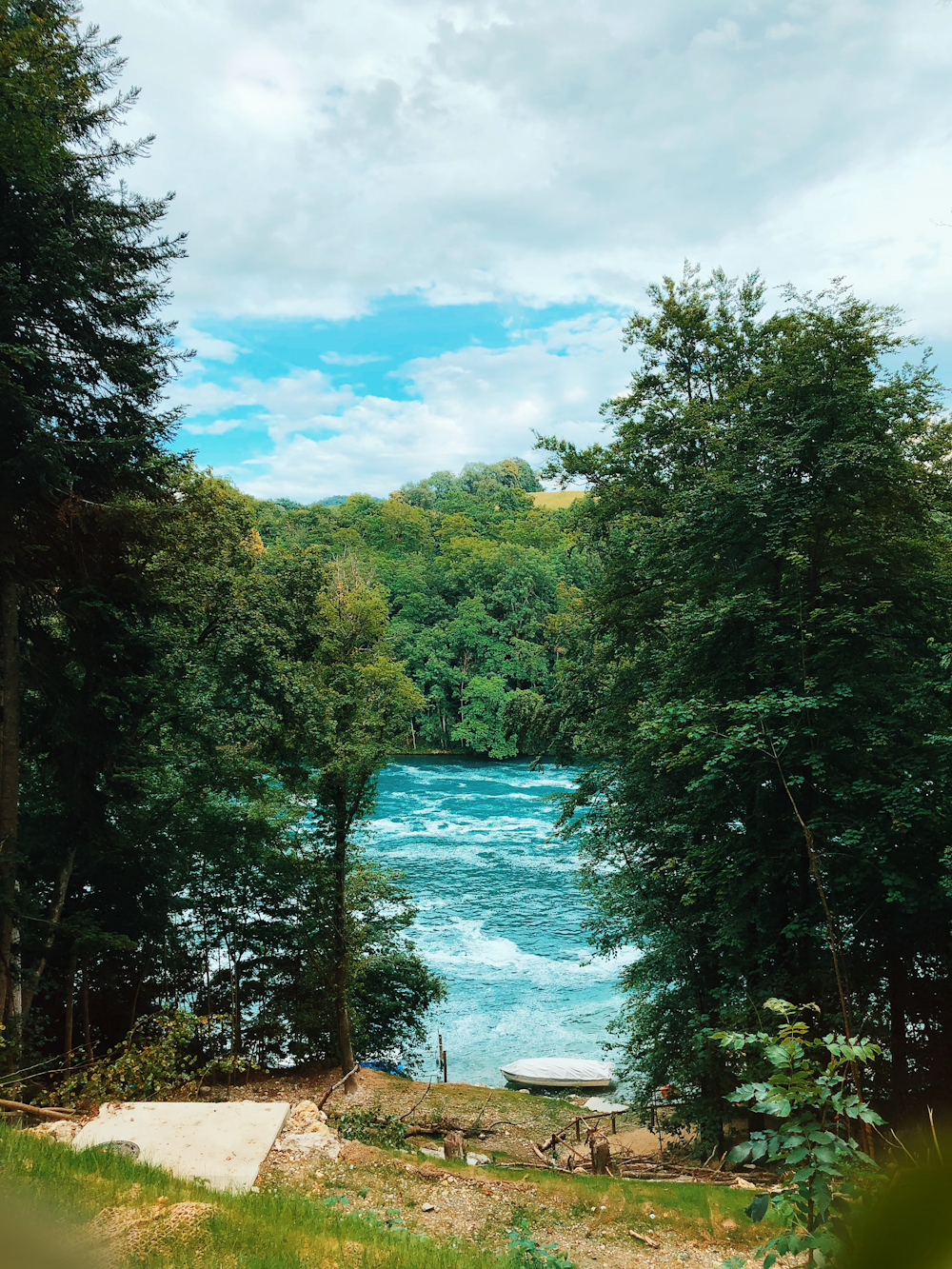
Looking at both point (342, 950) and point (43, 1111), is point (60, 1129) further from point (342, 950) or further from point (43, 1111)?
point (342, 950)

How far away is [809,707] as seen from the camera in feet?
28.0

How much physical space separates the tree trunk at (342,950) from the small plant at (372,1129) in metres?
5.35

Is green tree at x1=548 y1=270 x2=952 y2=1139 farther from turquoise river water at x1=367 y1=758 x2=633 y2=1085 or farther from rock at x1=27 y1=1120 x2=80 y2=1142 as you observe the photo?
rock at x1=27 y1=1120 x2=80 y2=1142

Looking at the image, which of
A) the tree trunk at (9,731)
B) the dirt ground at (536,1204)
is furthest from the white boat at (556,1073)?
the tree trunk at (9,731)

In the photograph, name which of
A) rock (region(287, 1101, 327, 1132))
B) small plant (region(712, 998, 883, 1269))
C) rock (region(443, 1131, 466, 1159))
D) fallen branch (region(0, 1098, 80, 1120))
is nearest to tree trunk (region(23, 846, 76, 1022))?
fallen branch (region(0, 1098, 80, 1120))

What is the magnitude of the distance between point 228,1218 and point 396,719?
39.5 ft

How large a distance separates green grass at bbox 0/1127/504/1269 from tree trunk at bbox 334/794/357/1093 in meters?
9.97

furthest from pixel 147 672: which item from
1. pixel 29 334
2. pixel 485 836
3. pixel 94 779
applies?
pixel 485 836

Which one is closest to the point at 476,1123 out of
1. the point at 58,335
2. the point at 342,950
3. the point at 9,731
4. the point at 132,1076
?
the point at 342,950

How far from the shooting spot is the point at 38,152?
8.41 metres

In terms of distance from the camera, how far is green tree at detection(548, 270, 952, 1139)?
27.2 feet

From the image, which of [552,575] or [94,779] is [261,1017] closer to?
[94,779]

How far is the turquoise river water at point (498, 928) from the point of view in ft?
57.7

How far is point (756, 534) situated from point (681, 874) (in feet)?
16.4
